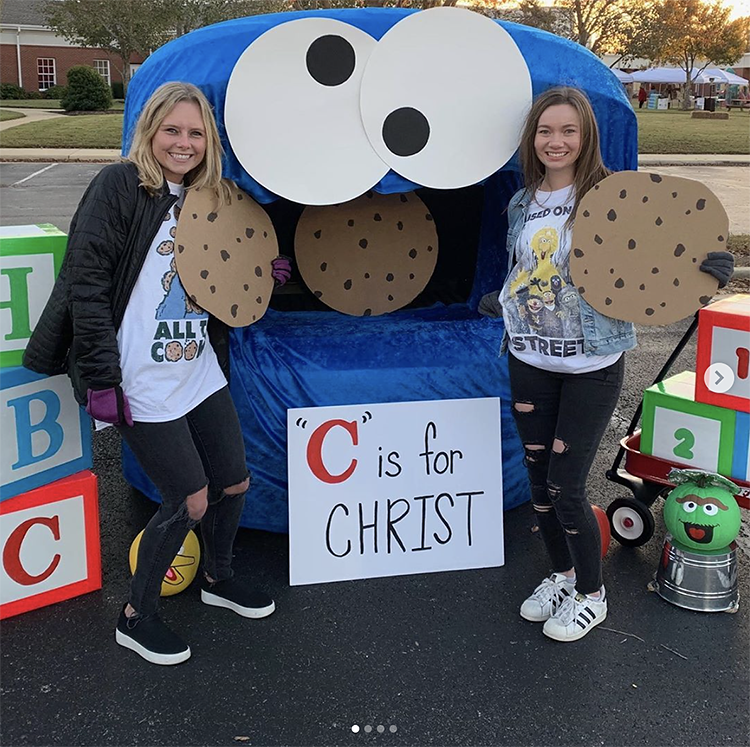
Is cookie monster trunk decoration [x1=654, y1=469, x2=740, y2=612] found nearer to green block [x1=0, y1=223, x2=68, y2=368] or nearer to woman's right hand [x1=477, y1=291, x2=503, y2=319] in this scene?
woman's right hand [x1=477, y1=291, x2=503, y2=319]

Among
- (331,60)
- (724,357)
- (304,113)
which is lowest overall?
(724,357)

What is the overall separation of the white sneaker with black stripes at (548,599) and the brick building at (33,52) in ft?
145

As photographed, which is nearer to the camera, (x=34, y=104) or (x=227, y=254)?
(x=227, y=254)

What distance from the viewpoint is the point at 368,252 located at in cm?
402

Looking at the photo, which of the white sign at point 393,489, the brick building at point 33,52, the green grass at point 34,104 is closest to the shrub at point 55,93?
the green grass at point 34,104

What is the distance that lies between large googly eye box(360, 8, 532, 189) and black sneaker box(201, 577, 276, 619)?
1.52m

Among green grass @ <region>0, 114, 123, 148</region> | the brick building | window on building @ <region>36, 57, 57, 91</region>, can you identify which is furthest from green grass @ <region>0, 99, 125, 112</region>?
green grass @ <region>0, 114, 123, 148</region>

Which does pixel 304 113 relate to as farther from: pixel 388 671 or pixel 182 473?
pixel 388 671

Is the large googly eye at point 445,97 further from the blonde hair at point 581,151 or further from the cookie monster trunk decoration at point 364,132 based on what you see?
the blonde hair at point 581,151

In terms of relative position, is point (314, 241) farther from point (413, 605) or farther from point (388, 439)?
point (413, 605)

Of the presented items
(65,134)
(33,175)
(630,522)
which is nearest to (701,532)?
(630,522)

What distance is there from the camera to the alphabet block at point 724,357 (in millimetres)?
2928

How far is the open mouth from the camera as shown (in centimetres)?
283

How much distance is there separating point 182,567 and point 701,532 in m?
1.79
